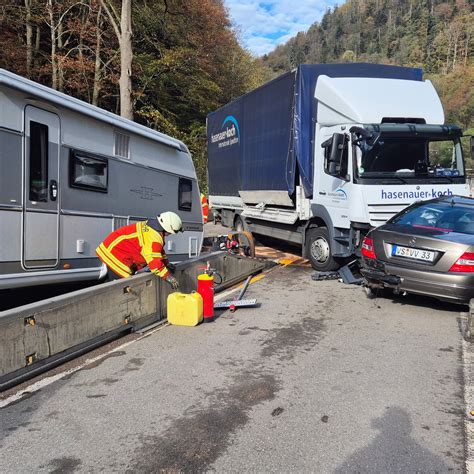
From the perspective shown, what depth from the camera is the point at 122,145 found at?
731 centimetres

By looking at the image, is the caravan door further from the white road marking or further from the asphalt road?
the white road marking

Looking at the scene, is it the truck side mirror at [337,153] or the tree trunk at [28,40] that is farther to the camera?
the tree trunk at [28,40]

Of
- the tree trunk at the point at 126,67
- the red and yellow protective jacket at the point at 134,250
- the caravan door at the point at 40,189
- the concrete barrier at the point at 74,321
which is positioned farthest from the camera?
the tree trunk at the point at 126,67

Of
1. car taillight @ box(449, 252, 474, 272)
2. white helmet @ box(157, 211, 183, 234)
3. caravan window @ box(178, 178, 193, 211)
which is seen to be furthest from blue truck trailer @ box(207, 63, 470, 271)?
white helmet @ box(157, 211, 183, 234)

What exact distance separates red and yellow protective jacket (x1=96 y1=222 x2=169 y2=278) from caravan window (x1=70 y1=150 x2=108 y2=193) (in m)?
0.86

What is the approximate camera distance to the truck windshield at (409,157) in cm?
814

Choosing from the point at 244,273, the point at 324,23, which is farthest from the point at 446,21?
the point at 244,273

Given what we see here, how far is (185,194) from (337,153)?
3.07 metres

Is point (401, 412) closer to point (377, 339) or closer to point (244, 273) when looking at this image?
point (377, 339)

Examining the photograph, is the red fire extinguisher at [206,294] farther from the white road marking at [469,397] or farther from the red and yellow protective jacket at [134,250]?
the white road marking at [469,397]

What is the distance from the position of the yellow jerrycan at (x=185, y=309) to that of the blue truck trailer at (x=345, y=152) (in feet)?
11.7

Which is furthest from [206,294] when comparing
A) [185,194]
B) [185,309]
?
[185,194]

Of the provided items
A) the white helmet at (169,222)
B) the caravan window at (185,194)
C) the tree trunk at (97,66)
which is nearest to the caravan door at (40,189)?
the white helmet at (169,222)

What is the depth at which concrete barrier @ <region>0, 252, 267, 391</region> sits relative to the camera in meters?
4.02
